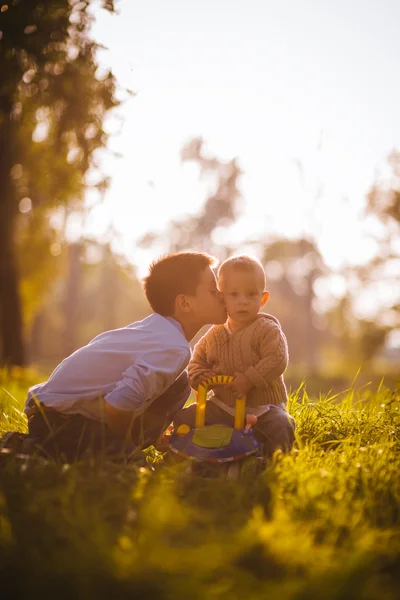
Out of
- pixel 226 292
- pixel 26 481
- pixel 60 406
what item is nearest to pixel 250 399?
pixel 226 292

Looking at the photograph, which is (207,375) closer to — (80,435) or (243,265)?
(243,265)

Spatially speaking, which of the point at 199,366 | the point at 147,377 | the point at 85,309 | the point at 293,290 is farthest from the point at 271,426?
the point at 85,309

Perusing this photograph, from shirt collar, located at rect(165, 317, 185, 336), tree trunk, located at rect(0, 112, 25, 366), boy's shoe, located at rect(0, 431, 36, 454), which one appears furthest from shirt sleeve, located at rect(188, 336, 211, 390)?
tree trunk, located at rect(0, 112, 25, 366)

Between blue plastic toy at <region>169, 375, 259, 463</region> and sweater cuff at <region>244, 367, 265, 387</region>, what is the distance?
0.45 feet

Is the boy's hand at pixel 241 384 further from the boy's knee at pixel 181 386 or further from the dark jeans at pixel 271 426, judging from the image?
the boy's knee at pixel 181 386

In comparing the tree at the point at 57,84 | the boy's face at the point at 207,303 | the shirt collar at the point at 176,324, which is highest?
the tree at the point at 57,84

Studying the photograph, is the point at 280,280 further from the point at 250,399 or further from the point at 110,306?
the point at 250,399

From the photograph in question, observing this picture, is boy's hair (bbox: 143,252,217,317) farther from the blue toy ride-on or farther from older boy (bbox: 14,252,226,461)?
the blue toy ride-on

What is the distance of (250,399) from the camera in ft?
12.2

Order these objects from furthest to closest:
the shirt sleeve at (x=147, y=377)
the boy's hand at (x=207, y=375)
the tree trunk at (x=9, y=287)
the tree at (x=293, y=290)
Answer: the tree at (x=293, y=290) < the tree trunk at (x=9, y=287) < the boy's hand at (x=207, y=375) < the shirt sleeve at (x=147, y=377)

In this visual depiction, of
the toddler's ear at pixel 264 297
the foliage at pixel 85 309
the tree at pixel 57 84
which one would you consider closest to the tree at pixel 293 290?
the foliage at pixel 85 309

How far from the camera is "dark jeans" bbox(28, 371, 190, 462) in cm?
326

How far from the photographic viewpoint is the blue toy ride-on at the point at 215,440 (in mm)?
3234

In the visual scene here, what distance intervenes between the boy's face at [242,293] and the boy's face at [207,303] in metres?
0.05
